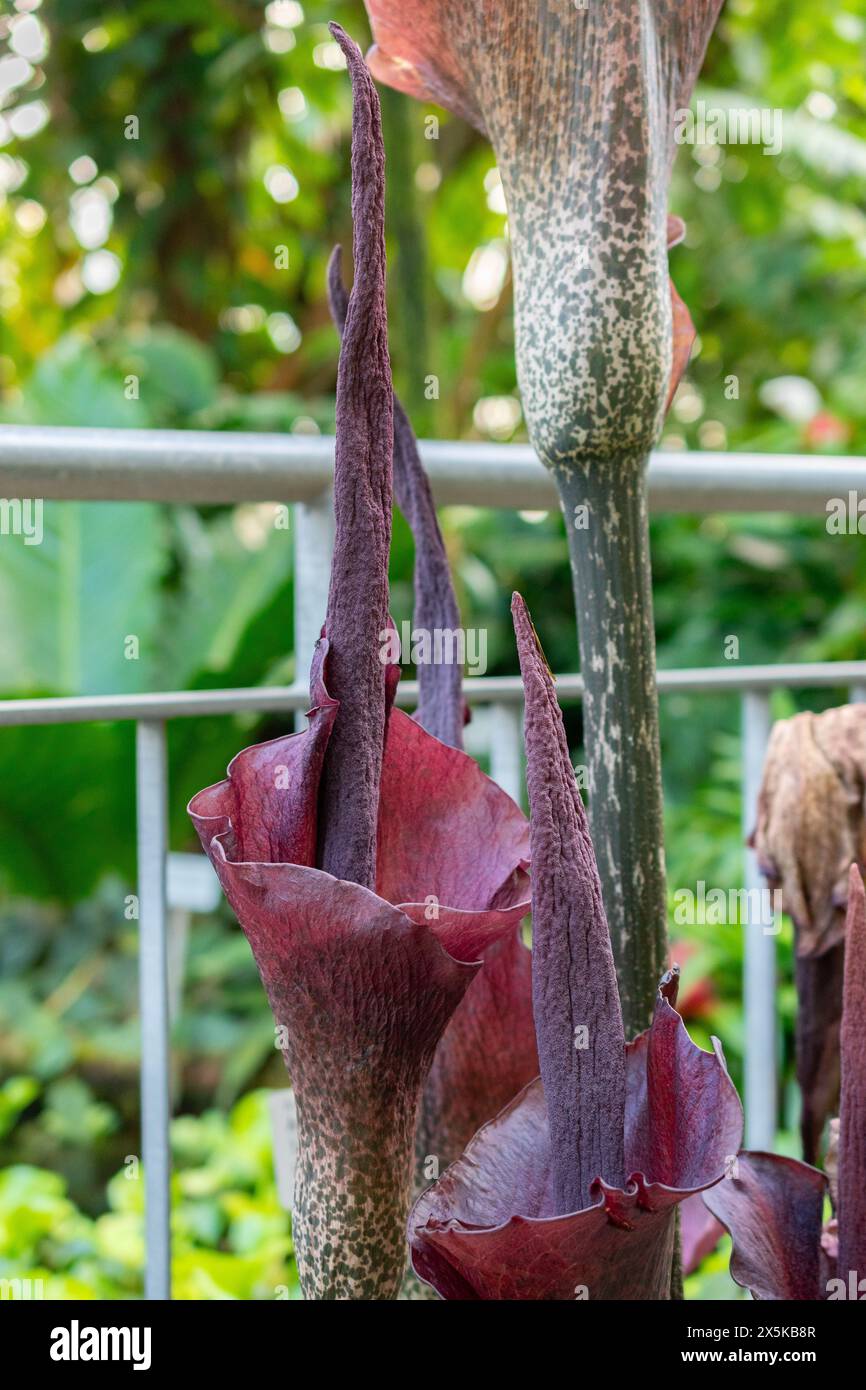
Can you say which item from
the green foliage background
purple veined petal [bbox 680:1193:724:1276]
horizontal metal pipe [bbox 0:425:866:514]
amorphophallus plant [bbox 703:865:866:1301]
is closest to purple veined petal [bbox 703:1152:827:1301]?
amorphophallus plant [bbox 703:865:866:1301]

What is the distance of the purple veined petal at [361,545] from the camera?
0.94 ft

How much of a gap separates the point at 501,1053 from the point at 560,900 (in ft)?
0.43

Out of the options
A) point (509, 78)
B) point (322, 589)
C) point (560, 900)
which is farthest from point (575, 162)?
point (322, 589)

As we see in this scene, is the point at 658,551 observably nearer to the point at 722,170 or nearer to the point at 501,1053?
the point at 722,170

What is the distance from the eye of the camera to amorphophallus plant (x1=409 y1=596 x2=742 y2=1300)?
0.27m

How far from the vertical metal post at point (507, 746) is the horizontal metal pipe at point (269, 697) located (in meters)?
0.01

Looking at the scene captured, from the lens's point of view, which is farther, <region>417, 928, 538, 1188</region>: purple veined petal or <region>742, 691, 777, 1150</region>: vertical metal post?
<region>742, 691, 777, 1150</region>: vertical metal post

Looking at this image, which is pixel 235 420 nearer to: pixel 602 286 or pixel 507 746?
pixel 507 746

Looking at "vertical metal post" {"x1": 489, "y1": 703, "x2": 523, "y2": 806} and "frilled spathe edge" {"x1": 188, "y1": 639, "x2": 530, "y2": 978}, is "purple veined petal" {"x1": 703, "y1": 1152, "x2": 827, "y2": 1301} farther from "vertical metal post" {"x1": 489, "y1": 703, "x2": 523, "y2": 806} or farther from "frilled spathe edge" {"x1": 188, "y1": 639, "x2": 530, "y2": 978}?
"vertical metal post" {"x1": 489, "y1": 703, "x2": 523, "y2": 806}

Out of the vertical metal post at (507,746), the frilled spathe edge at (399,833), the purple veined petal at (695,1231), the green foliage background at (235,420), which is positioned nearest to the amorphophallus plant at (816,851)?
the purple veined petal at (695,1231)

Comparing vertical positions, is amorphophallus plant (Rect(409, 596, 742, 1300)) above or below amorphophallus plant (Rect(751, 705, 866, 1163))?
below

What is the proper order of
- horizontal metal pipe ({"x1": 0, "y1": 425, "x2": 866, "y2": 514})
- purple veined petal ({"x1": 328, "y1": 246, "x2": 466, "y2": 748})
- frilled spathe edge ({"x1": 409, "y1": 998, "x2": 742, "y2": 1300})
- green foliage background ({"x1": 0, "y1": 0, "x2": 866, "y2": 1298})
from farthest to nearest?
1. green foliage background ({"x1": 0, "y1": 0, "x2": 866, "y2": 1298})
2. horizontal metal pipe ({"x1": 0, "y1": 425, "x2": 866, "y2": 514})
3. purple veined petal ({"x1": 328, "y1": 246, "x2": 466, "y2": 748})
4. frilled spathe edge ({"x1": 409, "y1": 998, "x2": 742, "y2": 1300})

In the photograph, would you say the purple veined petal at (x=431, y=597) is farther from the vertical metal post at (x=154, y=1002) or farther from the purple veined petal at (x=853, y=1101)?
the vertical metal post at (x=154, y=1002)

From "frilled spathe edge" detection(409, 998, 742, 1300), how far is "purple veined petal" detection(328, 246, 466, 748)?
4.6 inches
